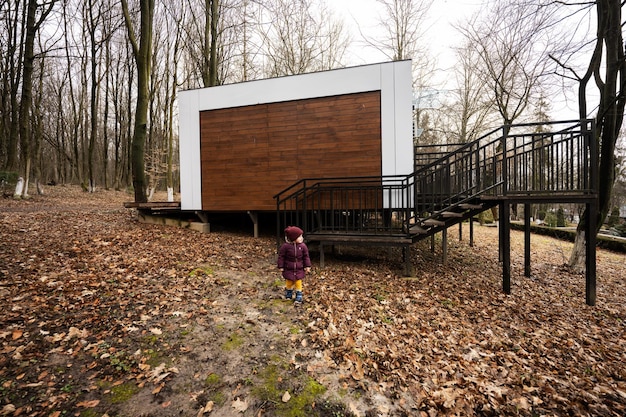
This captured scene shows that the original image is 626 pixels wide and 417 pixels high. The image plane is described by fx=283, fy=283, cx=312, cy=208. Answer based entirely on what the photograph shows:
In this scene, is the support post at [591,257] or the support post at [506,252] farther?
the support post at [506,252]

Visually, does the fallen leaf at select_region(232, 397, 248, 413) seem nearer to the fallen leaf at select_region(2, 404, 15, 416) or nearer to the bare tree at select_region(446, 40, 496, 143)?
the fallen leaf at select_region(2, 404, 15, 416)

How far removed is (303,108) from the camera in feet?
24.0

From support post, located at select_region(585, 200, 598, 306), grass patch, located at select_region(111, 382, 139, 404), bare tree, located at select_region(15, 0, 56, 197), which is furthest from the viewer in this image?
bare tree, located at select_region(15, 0, 56, 197)

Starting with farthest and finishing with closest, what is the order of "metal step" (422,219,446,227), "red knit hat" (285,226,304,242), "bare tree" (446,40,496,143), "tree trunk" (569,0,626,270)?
"bare tree" (446,40,496,143)
"tree trunk" (569,0,626,270)
"metal step" (422,219,446,227)
"red knit hat" (285,226,304,242)

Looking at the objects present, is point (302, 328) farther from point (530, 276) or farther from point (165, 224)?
point (165, 224)

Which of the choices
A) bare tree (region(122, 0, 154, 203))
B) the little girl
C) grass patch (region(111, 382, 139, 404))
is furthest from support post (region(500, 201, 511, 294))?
bare tree (region(122, 0, 154, 203))

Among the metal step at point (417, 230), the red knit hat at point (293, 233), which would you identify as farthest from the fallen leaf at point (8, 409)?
the metal step at point (417, 230)

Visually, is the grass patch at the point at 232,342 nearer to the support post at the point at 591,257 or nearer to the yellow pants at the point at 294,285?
the yellow pants at the point at 294,285

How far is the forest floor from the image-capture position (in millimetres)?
2559

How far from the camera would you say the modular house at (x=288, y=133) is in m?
6.72

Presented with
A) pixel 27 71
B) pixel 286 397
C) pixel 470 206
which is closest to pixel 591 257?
pixel 470 206

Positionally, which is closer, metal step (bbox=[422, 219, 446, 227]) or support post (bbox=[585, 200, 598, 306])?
support post (bbox=[585, 200, 598, 306])

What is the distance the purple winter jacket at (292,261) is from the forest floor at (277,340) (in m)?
0.47

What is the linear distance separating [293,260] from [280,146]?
4.04m
